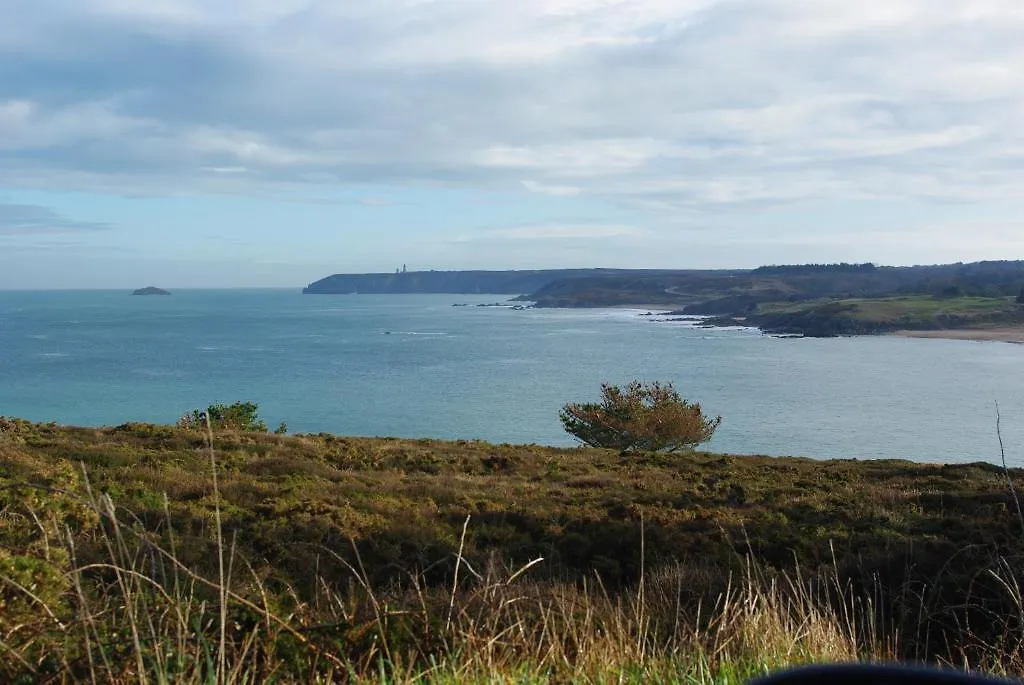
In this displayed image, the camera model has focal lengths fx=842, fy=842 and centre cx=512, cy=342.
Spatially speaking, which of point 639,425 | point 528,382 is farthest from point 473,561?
point 528,382

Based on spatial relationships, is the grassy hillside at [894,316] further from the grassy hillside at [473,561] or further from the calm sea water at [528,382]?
the grassy hillside at [473,561]

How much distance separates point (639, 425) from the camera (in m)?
37.9

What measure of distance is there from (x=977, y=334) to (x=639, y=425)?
128m

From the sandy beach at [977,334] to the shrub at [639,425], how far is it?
118m

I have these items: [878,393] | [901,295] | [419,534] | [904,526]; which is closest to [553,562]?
[419,534]

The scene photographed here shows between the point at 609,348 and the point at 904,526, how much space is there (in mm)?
113258

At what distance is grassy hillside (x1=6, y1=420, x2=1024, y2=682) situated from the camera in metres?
3.86

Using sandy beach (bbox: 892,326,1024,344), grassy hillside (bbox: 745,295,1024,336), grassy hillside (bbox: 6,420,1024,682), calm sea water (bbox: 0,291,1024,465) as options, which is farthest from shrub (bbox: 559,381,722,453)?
grassy hillside (bbox: 745,295,1024,336)

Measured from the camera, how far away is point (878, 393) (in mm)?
88562

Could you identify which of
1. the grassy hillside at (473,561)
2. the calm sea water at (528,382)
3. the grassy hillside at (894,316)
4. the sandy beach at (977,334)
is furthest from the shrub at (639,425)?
the grassy hillside at (894,316)

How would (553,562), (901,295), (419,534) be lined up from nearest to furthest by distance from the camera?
(553,562) < (419,534) < (901,295)

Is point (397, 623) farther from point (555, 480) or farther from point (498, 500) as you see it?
point (555, 480)

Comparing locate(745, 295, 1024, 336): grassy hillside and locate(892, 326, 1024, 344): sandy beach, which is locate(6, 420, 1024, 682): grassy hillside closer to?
locate(892, 326, 1024, 344): sandy beach

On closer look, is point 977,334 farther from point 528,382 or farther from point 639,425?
point 639,425
